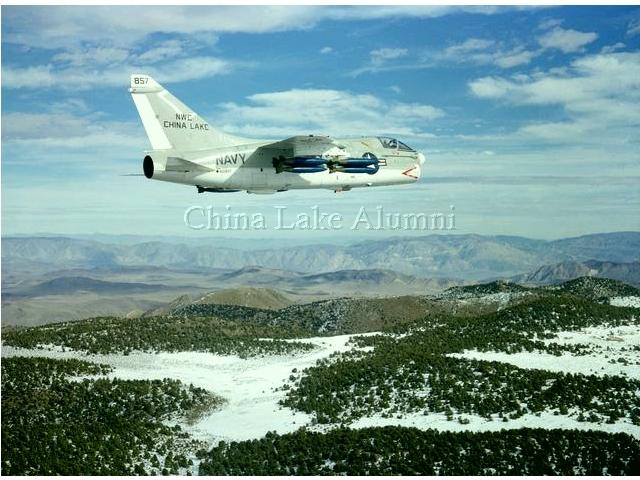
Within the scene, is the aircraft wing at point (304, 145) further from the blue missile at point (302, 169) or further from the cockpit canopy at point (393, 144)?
the cockpit canopy at point (393, 144)

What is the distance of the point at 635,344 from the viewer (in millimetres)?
41000

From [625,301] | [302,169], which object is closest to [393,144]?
[302,169]

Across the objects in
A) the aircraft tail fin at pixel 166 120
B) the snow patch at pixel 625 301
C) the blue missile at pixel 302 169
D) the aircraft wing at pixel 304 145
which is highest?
the aircraft tail fin at pixel 166 120

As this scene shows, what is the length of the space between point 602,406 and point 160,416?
1951 cm

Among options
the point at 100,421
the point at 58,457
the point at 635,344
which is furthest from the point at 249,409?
the point at 635,344

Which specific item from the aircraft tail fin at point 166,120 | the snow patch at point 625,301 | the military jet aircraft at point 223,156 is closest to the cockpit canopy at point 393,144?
the military jet aircraft at point 223,156

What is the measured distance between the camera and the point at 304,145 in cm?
3406

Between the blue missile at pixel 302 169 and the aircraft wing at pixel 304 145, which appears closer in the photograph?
the aircraft wing at pixel 304 145

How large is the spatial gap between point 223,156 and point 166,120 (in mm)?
3198

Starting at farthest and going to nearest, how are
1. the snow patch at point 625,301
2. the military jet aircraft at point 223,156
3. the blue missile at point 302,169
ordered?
1. the snow patch at point 625,301
2. the blue missile at point 302,169
3. the military jet aircraft at point 223,156

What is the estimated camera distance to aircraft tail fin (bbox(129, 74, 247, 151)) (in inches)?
1296

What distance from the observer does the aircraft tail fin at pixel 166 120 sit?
3291 centimetres

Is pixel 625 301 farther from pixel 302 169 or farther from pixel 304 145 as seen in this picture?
pixel 304 145

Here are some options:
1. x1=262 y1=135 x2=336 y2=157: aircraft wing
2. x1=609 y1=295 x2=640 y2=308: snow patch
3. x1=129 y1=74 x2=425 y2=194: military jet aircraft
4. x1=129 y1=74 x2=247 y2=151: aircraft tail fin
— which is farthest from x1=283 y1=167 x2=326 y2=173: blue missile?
x1=609 y1=295 x2=640 y2=308: snow patch
